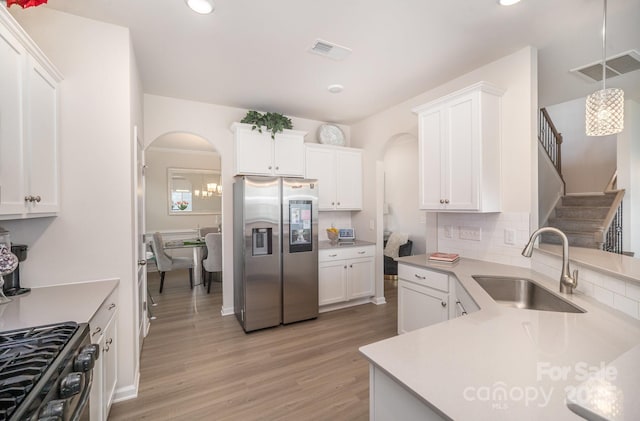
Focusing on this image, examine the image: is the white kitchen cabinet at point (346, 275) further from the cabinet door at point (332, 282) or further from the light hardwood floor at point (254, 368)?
the light hardwood floor at point (254, 368)

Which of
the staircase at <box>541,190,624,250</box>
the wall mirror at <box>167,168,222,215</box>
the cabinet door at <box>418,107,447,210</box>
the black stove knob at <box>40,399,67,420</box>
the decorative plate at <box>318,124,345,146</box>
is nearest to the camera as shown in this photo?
the black stove knob at <box>40,399,67,420</box>

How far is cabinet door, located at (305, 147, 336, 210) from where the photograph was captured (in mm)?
3972

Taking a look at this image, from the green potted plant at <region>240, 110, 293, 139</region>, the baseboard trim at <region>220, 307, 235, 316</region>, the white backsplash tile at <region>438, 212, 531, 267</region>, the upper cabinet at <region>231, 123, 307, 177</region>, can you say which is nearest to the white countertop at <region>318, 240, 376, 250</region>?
the upper cabinet at <region>231, 123, 307, 177</region>

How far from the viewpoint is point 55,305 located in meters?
1.53

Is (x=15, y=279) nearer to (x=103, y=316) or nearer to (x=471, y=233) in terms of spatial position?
(x=103, y=316)

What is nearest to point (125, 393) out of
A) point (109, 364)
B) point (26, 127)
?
point (109, 364)

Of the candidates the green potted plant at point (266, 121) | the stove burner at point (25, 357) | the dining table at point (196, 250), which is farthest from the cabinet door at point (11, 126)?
the dining table at point (196, 250)

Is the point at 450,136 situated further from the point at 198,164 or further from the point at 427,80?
the point at 198,164

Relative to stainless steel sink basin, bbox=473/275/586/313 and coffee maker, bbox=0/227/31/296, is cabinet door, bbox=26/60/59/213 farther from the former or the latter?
stainless steel sink basin, bbox=473/275/586/313

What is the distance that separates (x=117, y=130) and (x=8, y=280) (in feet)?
3.67

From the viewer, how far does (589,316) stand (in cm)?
133

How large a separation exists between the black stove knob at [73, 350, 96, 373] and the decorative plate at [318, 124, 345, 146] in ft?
11.8

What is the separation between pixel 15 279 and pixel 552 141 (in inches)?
310

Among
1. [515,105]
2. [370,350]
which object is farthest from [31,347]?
[515,105]
